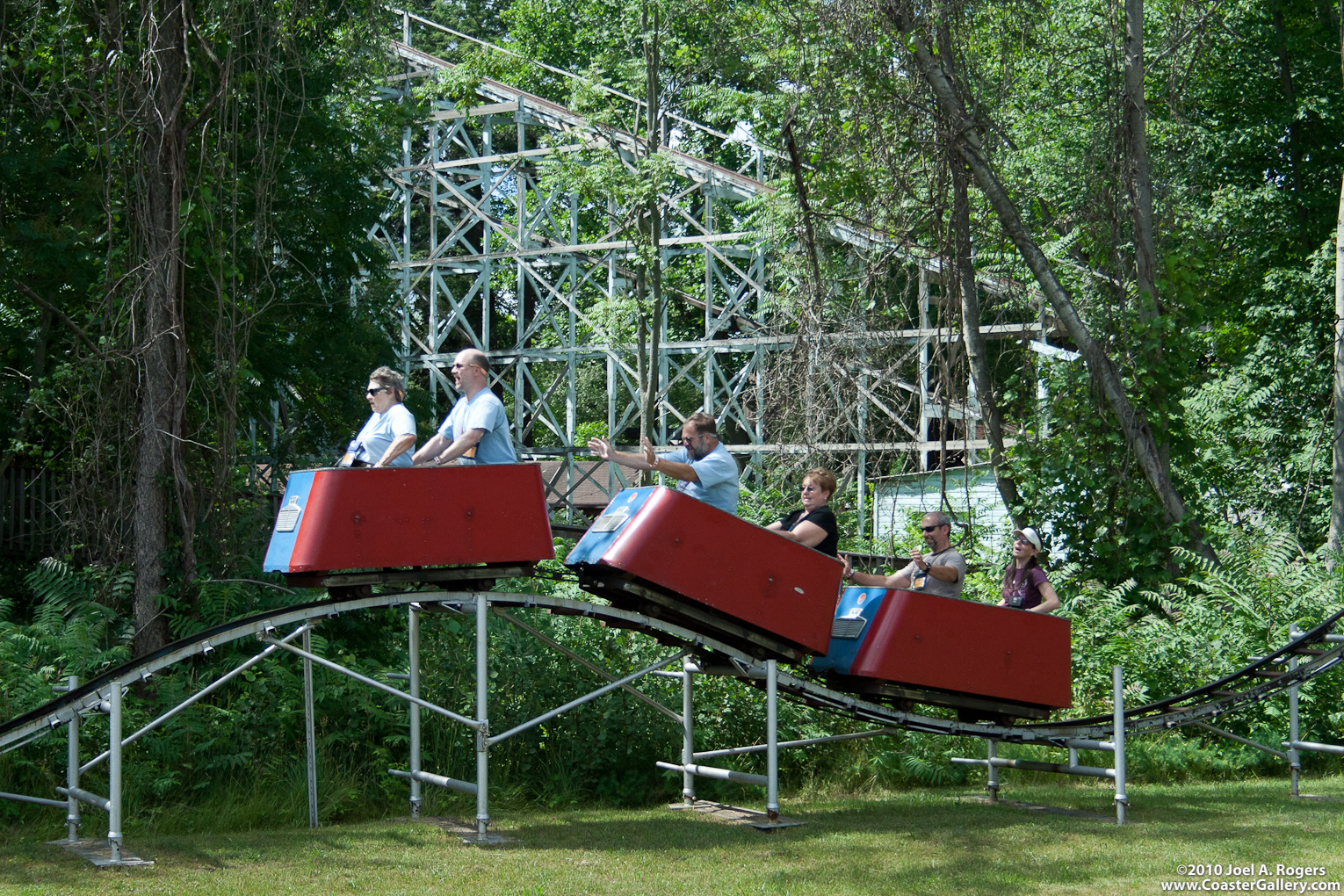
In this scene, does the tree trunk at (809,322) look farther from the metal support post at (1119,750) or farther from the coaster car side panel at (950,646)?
the metal support post at (1119,750)

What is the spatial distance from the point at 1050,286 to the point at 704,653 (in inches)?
268

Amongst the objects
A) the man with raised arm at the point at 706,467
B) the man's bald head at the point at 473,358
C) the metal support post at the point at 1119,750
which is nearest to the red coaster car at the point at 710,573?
the man with raised arm at the point at 706,467

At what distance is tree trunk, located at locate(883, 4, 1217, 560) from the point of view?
1318 centimetres

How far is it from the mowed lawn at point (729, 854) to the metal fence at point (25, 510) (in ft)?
22.9

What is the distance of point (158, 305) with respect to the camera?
34.6 ft

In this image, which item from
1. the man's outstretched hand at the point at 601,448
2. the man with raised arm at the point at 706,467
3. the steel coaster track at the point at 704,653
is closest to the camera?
the steel coaster track at the point at 704,653

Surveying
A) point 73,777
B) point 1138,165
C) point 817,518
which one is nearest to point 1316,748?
point 817,518

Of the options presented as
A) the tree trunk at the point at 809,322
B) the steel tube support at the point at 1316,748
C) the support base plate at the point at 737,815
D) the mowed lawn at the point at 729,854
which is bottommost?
the support base plate at the point at 737,815

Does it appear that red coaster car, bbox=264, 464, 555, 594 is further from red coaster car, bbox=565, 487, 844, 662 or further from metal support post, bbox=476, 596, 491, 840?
red coaster car, bbox=565, 487, 844, 662

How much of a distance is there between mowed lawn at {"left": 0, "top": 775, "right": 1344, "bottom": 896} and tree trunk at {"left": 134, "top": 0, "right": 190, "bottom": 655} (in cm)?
297

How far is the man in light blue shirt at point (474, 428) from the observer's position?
808 cm

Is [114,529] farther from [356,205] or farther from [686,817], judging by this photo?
[356,205]

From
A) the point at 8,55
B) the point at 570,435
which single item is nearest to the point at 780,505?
the point at 8,55

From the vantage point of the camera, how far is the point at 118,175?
1082cm
